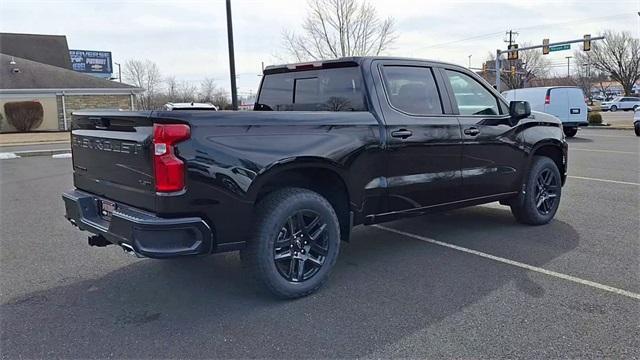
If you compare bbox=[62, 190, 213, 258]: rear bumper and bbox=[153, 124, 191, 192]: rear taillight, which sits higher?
bbox=[153, 124, 191, 192]: rear taillight

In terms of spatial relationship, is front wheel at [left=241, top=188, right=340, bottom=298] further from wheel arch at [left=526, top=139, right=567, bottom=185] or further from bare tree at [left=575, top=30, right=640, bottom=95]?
bare tree at [left=575, top=30, right=640, bottom=95]

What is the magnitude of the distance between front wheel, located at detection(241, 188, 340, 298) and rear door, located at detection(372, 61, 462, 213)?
2.50 feet

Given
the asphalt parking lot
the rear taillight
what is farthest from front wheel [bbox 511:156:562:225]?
the rear taillight

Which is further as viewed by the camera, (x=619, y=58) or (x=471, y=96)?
(x=619, y=58)

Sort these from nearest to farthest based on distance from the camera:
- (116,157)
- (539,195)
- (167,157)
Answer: (167,157)
(116,157)
(539,195)

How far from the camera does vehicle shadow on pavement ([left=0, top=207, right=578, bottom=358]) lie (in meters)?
3.29

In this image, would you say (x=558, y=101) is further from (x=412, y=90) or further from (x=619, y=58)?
(x=619, y=58)

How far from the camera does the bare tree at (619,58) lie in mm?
50250

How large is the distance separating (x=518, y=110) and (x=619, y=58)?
53.5 m

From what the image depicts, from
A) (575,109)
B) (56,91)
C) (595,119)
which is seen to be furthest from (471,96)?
(56,91)

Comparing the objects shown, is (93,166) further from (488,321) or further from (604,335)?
(604,335)

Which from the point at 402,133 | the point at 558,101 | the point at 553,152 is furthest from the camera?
the point at 558,101

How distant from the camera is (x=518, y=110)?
5.66m

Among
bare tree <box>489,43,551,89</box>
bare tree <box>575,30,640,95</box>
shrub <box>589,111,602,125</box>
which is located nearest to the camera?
shrub <box>589,111,602,125</box>
